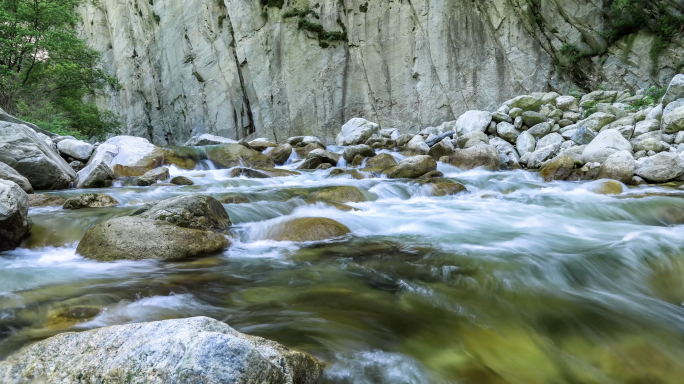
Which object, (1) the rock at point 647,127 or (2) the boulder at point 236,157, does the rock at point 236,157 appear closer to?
(2) the boulder at point 236,157

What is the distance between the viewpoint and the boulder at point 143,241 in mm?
3992

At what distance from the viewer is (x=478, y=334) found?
2.40 meters

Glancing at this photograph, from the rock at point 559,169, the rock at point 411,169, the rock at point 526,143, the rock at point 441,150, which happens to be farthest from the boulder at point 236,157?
the rock at point 559,169

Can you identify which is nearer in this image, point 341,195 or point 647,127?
point 341,195

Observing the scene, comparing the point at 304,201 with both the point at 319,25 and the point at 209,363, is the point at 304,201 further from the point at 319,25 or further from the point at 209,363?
the point at 319,25

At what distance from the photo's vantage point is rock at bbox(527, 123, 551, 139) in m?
11.9

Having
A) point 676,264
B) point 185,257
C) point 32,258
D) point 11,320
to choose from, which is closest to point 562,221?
point 676,264

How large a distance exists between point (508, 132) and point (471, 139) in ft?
3.75

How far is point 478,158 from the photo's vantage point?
11.1 m

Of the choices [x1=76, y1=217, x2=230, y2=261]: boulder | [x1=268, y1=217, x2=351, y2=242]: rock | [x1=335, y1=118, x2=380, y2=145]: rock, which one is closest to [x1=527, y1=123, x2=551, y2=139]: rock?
[x1=335, y1=118, x2=380, y2=145]: rock

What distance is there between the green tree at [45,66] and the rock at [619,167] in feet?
56.8

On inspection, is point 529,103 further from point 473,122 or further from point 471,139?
point 471,139

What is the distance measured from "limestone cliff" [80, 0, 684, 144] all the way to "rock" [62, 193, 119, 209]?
16.0 metres

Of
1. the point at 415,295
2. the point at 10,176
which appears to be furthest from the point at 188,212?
the point at 10,176
